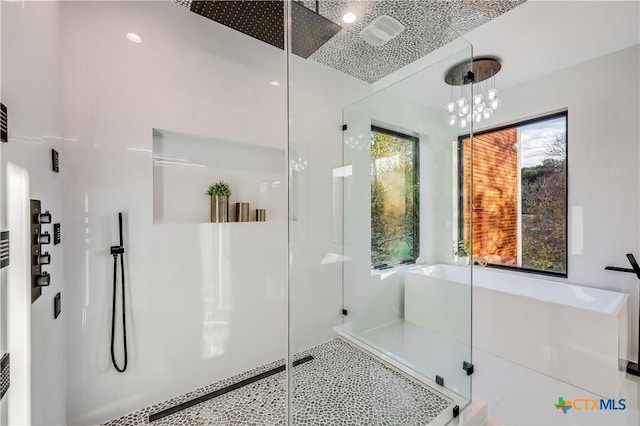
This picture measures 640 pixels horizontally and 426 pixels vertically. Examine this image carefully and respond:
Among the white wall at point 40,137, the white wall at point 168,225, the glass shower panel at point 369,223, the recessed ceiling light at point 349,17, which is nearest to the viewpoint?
the white wall at point 40,137

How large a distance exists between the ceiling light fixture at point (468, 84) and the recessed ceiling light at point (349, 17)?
3.83ft

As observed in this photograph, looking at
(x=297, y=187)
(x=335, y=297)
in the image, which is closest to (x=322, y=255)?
(x=335, y=297)

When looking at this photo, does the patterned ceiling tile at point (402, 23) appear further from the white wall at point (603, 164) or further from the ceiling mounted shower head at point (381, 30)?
the white wall at point (603, 164)

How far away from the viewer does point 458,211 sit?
9.19 feet

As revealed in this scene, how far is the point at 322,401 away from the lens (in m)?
1.91

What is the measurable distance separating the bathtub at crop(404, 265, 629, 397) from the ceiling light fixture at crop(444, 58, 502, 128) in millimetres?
1627

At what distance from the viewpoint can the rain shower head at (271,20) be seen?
6.21 ft

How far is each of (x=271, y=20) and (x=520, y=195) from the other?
336cm

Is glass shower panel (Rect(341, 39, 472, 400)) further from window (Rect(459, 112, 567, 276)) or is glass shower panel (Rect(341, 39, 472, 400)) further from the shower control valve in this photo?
the shower control valve

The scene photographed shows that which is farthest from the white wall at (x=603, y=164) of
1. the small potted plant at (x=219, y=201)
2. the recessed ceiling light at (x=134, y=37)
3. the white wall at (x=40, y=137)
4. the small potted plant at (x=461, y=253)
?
the white wall at (x=40, y=137)

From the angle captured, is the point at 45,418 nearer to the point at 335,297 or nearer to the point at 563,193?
the point at 335,297

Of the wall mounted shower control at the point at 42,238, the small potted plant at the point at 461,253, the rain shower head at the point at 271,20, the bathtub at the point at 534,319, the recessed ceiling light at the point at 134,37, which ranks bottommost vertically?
the bathtub at the point at 534,319

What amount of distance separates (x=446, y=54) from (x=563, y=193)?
6.47ft

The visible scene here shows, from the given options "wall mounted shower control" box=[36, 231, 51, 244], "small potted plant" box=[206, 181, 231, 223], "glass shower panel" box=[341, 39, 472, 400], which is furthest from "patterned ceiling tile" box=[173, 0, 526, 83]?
"wall mounted shower control" box=[36, 231, 51, 244]
